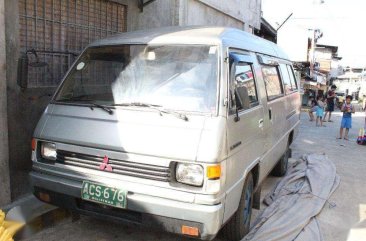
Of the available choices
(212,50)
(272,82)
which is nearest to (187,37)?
(212,50)

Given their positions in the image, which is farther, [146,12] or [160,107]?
[146,12]

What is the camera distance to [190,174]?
293cm

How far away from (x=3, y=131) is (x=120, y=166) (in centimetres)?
189

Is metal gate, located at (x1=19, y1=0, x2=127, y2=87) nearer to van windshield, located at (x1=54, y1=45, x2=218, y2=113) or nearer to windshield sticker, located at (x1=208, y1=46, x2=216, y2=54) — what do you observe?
van windshield, located at (x1=54, y1=45, x2=218, y2=113)

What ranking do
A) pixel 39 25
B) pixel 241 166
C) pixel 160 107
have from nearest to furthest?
pixel 160 107, pixel 241 166, pixel 39 25

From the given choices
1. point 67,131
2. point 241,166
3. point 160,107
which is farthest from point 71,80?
point 241,166

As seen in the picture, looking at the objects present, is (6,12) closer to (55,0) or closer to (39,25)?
(39,25)

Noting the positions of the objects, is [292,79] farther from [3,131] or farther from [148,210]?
[3,131]

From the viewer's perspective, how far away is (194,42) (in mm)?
3623

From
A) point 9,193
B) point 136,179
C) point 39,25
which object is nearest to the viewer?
point 136,179

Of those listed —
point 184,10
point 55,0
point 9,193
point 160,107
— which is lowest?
point 9,193

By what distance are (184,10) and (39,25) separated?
14.6 ft

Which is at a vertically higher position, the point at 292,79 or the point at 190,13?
the point at 190,13

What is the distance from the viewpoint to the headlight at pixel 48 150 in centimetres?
340
